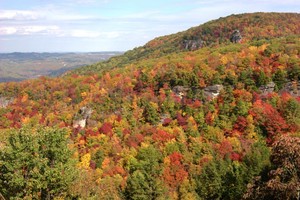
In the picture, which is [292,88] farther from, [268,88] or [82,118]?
[82,118]

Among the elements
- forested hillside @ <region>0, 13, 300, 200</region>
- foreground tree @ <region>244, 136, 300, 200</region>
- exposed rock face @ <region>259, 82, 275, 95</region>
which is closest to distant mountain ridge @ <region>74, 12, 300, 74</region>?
forested hillside @ <region>0, 13, 300, 200</region>

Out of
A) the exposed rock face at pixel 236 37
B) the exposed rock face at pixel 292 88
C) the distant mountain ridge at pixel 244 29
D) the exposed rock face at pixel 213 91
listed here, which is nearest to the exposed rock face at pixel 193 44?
the distant mountain ridge at pixel 244 29

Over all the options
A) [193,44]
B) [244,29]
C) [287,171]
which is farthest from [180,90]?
[193,44]

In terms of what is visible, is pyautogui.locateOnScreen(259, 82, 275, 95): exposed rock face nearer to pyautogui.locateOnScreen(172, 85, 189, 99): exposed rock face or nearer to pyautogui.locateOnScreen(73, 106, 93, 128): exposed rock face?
pyautogui.locateOnScreen(172, 85, 189, 99): exposed rock face

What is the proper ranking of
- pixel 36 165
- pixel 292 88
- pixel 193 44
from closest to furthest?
1. pixel 36 165
2. pixel 292 88
3. pixel 193 44

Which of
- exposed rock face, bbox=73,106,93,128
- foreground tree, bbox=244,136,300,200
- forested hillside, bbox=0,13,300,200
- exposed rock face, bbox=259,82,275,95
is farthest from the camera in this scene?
exposed rock face, bbox=73,106,93,128

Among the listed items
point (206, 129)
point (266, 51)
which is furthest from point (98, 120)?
point (266, 51)
